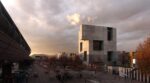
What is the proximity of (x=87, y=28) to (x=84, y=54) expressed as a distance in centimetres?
1941

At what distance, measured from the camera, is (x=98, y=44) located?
174m

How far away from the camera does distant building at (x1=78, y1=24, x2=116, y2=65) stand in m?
163

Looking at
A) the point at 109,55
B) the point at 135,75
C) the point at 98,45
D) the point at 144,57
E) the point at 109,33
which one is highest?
the point at 109,33

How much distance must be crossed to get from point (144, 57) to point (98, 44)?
94.5 m

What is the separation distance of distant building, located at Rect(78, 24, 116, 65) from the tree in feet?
245

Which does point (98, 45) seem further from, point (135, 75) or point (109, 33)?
point (135, 75)

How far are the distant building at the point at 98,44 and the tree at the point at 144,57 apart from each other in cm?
7476

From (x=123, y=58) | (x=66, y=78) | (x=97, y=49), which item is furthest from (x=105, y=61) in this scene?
(x=66, y=78)

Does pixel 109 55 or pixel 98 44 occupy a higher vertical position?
pixel 98 44

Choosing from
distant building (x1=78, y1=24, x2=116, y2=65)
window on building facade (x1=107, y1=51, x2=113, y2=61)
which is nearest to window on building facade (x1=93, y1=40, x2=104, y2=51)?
distant building (x1=78, y1=24, x2=116, y2=65)

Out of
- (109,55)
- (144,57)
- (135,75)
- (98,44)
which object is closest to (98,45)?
(98,44)

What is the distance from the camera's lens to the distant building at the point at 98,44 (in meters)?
163

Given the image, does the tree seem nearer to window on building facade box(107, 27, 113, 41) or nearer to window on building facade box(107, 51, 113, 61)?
window on building facade box(107, 27, 113, 41)

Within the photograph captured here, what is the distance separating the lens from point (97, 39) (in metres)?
168
